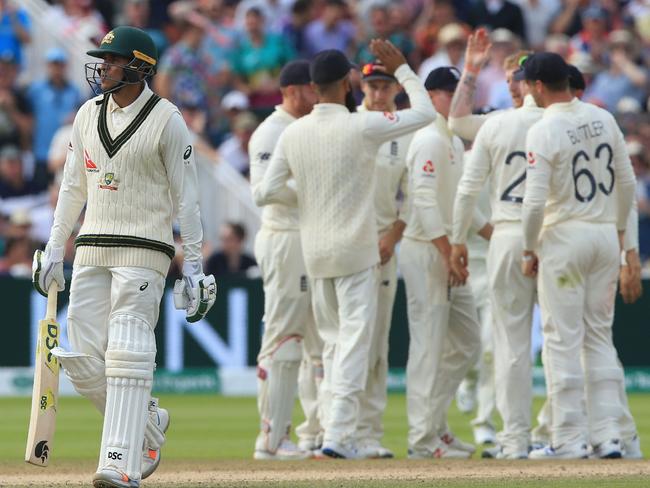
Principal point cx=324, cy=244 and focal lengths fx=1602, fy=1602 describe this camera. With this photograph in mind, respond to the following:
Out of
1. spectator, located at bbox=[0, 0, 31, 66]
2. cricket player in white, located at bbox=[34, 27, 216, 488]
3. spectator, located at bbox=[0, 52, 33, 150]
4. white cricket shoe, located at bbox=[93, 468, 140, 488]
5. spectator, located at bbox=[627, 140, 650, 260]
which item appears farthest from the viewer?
spectator, located at bbox=[0, 0, 31, 66]

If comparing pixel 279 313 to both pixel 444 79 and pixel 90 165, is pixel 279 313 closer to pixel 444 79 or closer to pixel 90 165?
pixel 444 79

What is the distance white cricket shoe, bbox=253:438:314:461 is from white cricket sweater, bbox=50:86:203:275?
242 cm

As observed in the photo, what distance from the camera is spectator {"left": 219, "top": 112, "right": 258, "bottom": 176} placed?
53.5 ft

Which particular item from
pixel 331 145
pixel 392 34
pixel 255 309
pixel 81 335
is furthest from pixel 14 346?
pixel 81 335

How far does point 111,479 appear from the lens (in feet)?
22.6

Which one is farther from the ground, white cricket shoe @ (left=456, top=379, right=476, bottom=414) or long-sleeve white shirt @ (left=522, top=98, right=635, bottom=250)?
long-sleeve white shirt @ (left=522, top=98, right=635, bottom=250)

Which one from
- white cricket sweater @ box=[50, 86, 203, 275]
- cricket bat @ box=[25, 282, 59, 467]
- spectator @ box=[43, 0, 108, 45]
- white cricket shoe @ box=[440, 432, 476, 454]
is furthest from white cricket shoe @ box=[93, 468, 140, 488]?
spectator @ box=[43, 0, 108, 45]

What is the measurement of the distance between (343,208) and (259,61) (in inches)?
360

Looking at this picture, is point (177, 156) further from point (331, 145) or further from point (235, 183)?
point (235, 183)

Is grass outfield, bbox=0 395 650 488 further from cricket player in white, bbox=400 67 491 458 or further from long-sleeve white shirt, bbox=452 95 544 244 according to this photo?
long-sleeve white shirt, bbox=452 95 544 244

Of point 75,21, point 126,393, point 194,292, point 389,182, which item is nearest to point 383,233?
point 389,182

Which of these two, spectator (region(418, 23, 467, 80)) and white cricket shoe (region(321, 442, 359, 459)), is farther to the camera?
spectator (region(418, 23, 467, 80))

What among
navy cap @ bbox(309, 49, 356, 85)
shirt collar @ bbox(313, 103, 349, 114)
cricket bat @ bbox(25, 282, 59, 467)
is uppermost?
navy cap @ bbox(309, 49, 356, 85)

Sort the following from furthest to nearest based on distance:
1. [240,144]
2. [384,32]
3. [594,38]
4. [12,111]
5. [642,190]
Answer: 1. [594,38]
2. [384,32]
3. [12,111]
4. [240,144]
5. [642,190]
